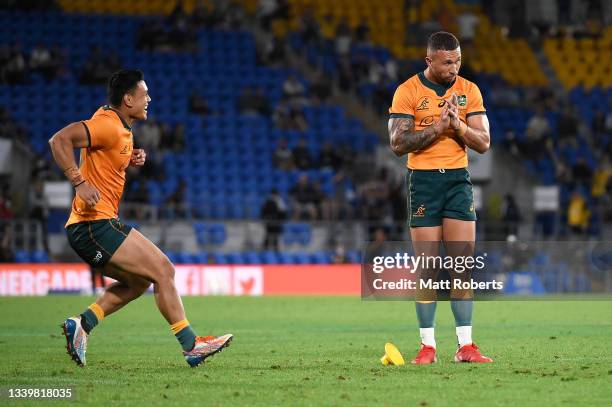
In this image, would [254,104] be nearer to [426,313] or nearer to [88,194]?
[426,313]

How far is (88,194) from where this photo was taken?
29.0 ft

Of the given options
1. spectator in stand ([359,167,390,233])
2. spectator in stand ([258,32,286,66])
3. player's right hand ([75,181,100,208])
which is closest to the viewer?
player's right hand ([75,181,100,208])

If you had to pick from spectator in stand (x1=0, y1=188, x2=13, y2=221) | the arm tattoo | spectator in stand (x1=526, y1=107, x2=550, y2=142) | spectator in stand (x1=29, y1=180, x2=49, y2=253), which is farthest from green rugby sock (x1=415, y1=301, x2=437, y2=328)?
spectator in stand (x1=526, y1=107, x2=550, y2=142)

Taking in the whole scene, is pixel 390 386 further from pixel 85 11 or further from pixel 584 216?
pixel 85 11

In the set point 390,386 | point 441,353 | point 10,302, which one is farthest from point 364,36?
point 390,386

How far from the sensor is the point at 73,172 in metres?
8.83

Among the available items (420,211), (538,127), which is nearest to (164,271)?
(420,211)

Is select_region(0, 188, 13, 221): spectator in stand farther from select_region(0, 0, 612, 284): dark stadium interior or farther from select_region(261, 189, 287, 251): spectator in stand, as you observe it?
select_region(261, 189, 287, 251): spectator in stand

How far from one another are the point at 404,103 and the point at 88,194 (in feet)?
8.87

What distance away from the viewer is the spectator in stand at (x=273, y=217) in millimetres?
24953

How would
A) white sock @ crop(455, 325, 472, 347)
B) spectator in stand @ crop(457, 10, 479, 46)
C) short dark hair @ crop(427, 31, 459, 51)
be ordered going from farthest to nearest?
spectator in stand @ crop(457, 10, 479, 46), white sock @ crop(455, 325, 472, 347), short dark hair @ crop(427, 31, 459, 51)

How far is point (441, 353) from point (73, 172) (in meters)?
3.79

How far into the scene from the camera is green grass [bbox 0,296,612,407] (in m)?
7.38

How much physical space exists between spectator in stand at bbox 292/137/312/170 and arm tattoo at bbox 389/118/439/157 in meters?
18.3
